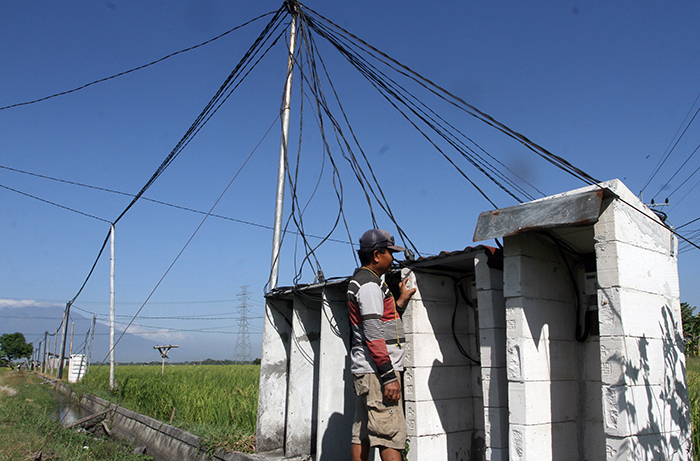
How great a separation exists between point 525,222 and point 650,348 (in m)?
1.17

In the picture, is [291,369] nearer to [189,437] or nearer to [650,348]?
[189,437]

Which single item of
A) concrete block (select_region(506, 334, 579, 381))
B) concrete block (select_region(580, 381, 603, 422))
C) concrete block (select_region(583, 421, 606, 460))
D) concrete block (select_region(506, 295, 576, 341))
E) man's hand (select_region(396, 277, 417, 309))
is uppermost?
man's hand (select_region(396, 277, 417, 309))

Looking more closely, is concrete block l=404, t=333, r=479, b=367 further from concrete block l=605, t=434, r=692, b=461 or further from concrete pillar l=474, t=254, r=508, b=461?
concrete block l=605, t=434, r=692, b=461

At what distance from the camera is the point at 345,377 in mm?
5637

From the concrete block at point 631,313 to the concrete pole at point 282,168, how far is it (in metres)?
4.21

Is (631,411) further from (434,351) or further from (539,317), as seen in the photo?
(434,351)

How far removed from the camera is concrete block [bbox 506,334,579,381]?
3.52 metres

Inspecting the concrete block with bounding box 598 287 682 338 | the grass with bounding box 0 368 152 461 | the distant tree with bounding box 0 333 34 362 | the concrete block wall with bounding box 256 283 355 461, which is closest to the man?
the concrete block wall with bounding box 256 283 355 461

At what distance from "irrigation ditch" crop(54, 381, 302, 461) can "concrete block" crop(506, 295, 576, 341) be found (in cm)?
333

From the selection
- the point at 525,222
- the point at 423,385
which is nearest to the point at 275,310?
the point at 423,385

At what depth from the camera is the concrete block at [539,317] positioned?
11.7 ft

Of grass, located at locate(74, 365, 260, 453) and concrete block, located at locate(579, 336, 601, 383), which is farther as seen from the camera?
grass, located at locate(74, 365, 260, 453)

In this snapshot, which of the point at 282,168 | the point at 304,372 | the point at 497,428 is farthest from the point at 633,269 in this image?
the point at 282,168

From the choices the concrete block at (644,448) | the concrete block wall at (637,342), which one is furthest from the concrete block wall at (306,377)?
the concrete block at (644,448)
